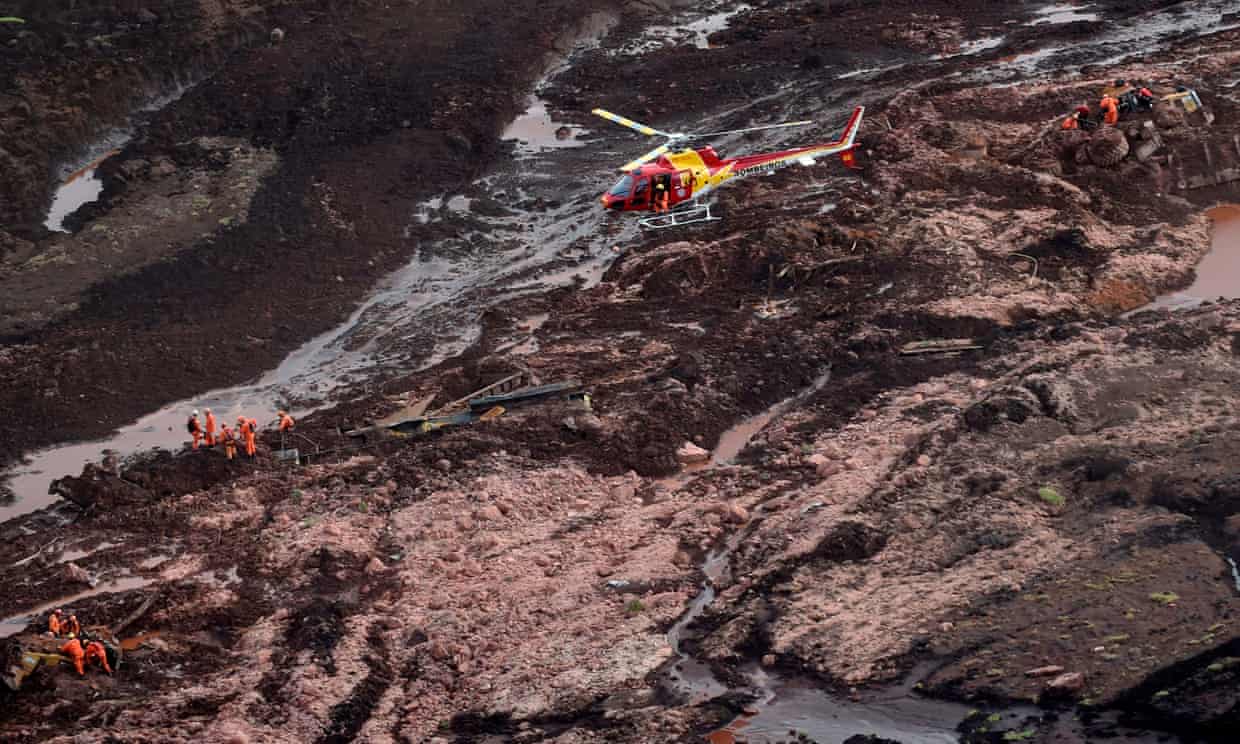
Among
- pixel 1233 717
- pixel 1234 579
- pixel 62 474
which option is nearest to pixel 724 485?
pixel 1234 579

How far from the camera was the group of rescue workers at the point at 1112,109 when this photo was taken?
3009 cm

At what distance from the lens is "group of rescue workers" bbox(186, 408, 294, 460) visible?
21.8 meters

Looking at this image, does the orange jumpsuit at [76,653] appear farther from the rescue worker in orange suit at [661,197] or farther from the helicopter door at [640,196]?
the rescue worker in orange suit at [661,197]

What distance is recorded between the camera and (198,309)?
87.6 feet

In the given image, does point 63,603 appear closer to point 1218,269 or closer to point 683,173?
point 683,173

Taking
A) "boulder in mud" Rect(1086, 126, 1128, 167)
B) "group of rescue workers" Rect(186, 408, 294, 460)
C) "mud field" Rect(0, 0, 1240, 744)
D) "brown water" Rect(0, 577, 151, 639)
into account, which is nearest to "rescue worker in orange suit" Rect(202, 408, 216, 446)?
"group of rescue workers" Rect(186, 408, 294, 460)

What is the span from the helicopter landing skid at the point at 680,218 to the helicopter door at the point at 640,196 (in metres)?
0.77

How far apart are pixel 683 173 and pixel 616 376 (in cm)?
625

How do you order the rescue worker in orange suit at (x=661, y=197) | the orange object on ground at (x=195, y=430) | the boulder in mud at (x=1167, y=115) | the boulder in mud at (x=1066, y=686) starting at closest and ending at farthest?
the boulder in mud at (x=1066, y=686) < the orange object on ground at (x=195, y=430) < the rescue worker in orange suit at (x=661, y=197) < the boulder in mud at (x=1167, y=115)

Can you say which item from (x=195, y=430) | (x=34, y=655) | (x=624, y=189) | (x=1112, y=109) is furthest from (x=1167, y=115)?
(x=34, y=655)

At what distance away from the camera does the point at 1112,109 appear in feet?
98.6

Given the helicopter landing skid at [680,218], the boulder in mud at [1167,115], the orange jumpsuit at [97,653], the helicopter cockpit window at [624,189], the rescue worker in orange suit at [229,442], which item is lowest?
the orange jumpsuit at [97,653]

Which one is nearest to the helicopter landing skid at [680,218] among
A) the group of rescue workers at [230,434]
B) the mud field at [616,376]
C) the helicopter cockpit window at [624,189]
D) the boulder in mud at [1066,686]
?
the mud field at [616,376]

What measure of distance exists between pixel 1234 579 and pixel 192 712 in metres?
12.5
